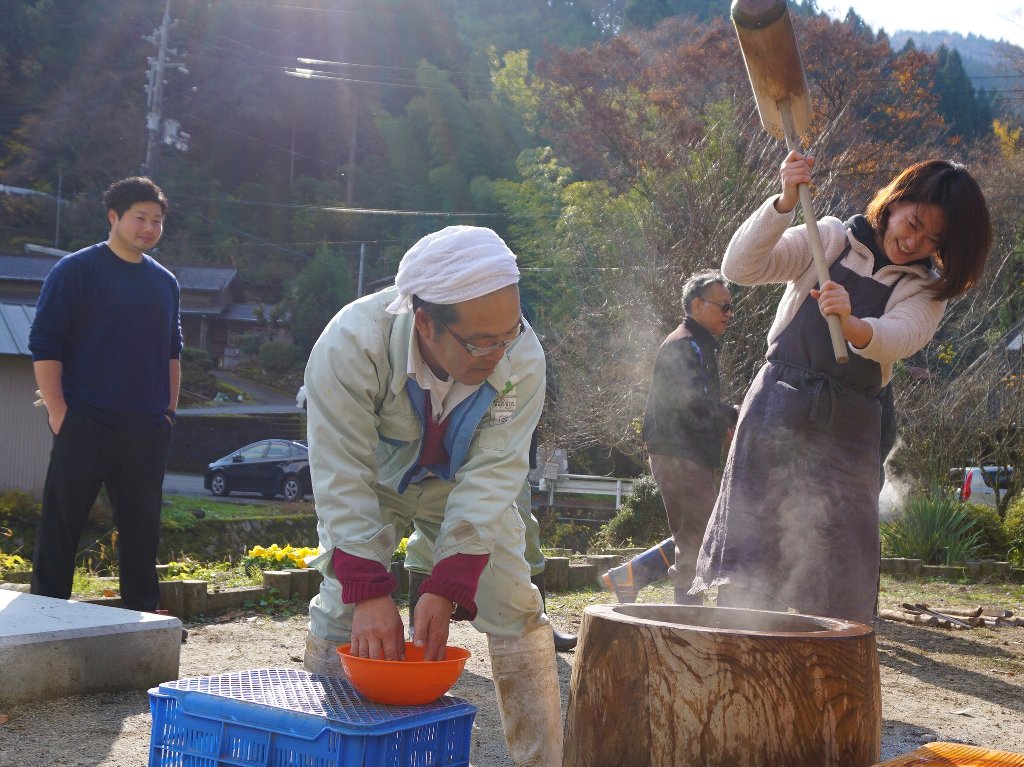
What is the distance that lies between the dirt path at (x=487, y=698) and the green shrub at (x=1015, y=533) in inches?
157

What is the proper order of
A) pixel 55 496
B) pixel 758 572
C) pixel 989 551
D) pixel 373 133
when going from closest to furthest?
1. pixel 758 572
2. pixel 55 496
3. pixel 989 551
4. pixel 373 133

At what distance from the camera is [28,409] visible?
533 inches

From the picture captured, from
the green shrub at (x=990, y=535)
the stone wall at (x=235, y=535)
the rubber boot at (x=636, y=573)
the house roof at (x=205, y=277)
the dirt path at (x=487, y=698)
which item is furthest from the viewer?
the house roof at (x=205, y=277)

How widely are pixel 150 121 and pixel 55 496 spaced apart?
30.3 m

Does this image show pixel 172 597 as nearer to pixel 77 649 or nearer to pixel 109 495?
pixel 109 495

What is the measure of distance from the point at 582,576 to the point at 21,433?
9.16 m

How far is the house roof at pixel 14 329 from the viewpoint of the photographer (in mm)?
12680

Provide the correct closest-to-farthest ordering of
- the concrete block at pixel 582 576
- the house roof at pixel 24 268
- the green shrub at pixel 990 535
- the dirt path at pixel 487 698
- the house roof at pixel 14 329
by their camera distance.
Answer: the dirt path at pixel 487 698 → the concrete block at pixel 582 576 → the green shrub at pixel 990 535 → the house roof at pixel 14 329 → the house roof at pixel 24 268

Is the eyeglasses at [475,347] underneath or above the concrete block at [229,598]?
above

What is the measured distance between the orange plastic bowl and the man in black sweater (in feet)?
7.85

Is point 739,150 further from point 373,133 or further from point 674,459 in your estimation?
point 373,133

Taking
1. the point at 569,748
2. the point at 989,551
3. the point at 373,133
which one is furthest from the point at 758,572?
the point at 373,133

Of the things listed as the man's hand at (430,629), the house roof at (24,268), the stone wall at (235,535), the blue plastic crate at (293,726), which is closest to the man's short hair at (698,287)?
the man's hand at (430,629)

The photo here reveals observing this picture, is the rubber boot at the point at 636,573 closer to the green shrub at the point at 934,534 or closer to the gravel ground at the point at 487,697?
the gravel ground at the point at 487,697
